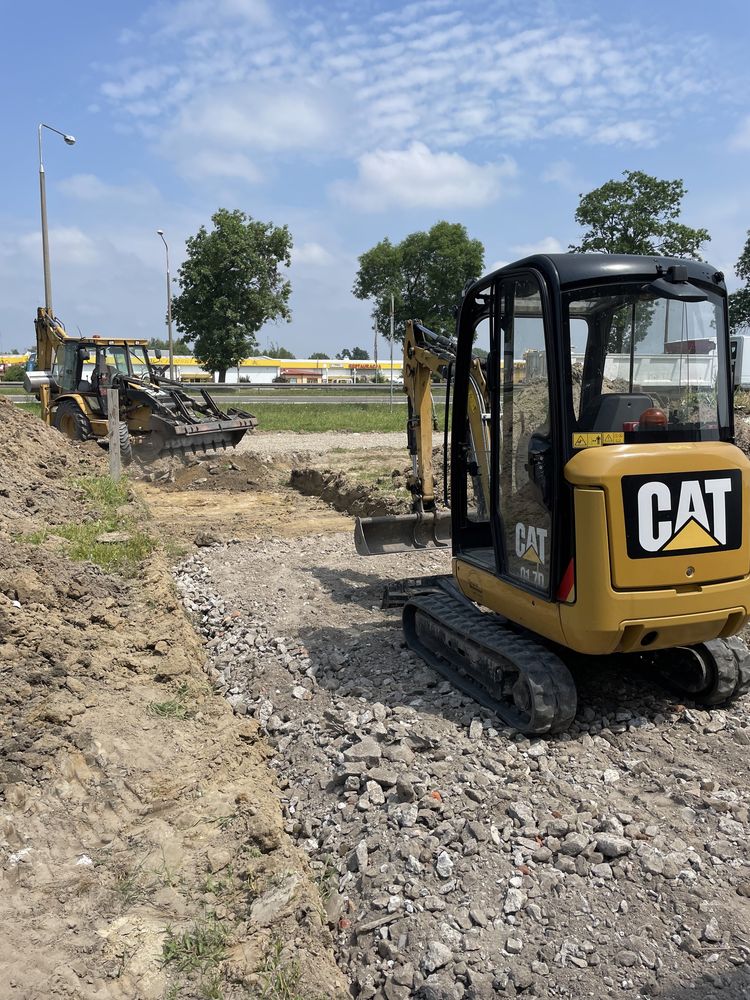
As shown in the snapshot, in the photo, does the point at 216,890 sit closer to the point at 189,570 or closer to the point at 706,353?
the point at 706,353

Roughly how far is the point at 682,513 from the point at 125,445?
13.3 m

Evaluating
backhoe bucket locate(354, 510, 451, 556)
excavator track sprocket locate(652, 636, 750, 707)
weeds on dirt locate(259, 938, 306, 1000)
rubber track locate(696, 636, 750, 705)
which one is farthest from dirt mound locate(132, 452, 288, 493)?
weeds on dirt locate(259, 938, 306, 1000)

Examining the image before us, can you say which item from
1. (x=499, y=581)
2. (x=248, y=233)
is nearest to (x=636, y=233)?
(x=248, y=233)

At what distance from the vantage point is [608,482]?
389 centimetres

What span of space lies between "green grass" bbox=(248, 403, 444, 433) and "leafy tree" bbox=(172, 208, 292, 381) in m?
7.66

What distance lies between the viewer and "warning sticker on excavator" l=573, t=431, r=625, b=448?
13.4 ft

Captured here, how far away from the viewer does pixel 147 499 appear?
13.4 meters

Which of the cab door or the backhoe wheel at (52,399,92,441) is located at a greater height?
the backhoe wheel at (52,399,92,441)

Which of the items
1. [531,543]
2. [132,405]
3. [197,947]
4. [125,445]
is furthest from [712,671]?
[132,405]

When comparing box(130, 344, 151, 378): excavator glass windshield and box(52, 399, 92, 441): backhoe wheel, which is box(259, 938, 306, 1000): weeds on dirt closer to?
box(52, 399, 92, 441): backhoe wheel

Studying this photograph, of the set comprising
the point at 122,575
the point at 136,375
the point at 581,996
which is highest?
the point at 136,375

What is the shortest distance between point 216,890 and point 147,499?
419 inches

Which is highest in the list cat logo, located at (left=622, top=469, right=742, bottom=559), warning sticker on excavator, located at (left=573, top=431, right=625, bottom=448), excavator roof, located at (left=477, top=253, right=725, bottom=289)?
excavator roof, located at (left=477, top=253, right=725, bottom=289)

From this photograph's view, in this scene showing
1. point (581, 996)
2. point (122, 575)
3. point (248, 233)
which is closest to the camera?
point (581, 996)
